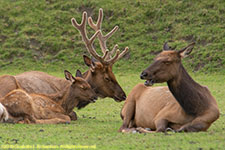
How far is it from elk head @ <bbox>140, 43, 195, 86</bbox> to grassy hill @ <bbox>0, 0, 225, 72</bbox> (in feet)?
65.2

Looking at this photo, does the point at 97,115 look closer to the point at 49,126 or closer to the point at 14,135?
the point at 49,126

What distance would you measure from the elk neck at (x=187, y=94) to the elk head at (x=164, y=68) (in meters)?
0.13

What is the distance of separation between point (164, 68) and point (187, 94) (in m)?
0.65

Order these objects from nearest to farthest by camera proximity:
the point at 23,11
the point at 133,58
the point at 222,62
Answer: the point at 222,62 < the point at 133,58 < the point at 23,11

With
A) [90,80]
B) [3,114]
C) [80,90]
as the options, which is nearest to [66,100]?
[80,90]

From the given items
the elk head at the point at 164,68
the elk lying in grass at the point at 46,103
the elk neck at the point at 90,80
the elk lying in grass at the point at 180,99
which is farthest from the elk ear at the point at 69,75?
the elk head at the point at 164,68

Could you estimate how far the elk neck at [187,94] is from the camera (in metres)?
9.15

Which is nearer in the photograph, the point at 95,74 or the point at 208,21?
the point at 95,74

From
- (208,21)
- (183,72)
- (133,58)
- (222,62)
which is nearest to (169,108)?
(183,72)

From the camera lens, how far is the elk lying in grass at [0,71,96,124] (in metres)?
11.2

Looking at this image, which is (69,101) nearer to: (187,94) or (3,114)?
(3,114)

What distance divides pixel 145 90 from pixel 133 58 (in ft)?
69.5

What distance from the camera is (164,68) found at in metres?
9.17

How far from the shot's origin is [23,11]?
3950 centimetres
